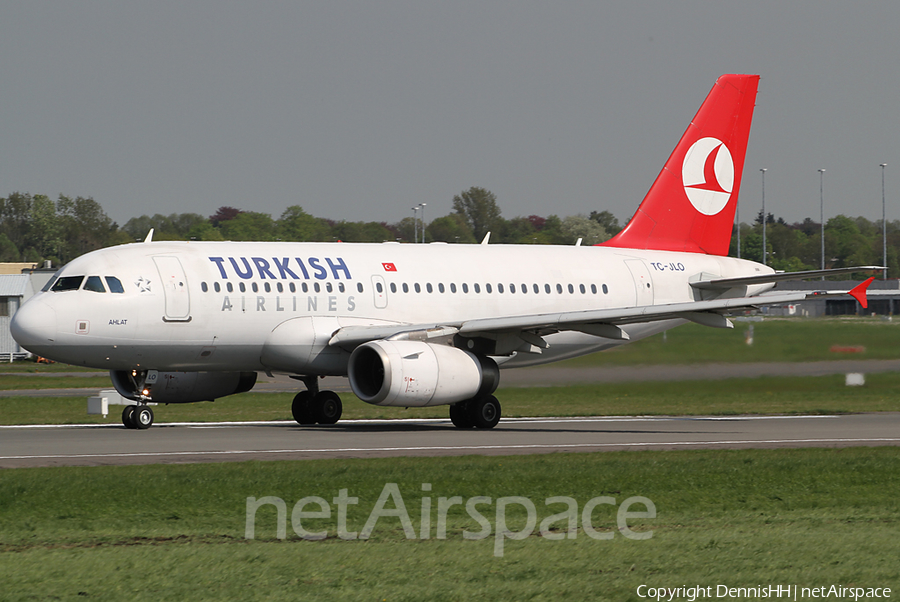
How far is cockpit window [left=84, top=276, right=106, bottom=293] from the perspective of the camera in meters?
24.5

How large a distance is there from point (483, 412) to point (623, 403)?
10.6m

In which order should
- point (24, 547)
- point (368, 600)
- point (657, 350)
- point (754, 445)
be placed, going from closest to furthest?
point (368, 600)
point (24, 547)
point (754, 445)
point (657, 350)

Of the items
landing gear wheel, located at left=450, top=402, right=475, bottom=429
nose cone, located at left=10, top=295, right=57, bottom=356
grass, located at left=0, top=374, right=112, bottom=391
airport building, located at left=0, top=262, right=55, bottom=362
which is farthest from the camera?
airport building, located at left=0, top=262, right=55, bottom=362

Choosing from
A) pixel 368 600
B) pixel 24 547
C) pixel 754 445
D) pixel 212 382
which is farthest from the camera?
pixel 212 382

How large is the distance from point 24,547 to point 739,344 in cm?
2433

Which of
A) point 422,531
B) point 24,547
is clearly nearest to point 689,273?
point 422,531

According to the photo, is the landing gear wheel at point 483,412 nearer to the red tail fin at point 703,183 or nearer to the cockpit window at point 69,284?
the cockpit window at point 69,284

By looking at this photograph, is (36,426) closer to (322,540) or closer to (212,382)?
(212,382)

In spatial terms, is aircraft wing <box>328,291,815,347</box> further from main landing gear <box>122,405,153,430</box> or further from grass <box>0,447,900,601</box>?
grass <box>0,447,900,601</box>

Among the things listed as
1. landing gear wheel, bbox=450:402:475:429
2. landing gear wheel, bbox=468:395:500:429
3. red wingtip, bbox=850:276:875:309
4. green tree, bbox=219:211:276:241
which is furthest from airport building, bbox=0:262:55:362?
red wingtip, bbox=850:276:875:309

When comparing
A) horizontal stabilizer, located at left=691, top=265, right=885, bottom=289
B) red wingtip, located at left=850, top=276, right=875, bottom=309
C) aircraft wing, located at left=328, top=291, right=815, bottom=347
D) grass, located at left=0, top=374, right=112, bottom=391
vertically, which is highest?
horizontal stabilizer, located at left=691, top=265, right=885, bottom=289

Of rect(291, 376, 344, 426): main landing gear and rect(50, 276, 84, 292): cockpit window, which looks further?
rect(291, 376, 344, 426): main landing gear

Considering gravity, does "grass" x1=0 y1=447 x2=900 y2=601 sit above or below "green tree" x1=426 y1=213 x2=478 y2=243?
below

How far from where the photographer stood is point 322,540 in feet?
38.1
